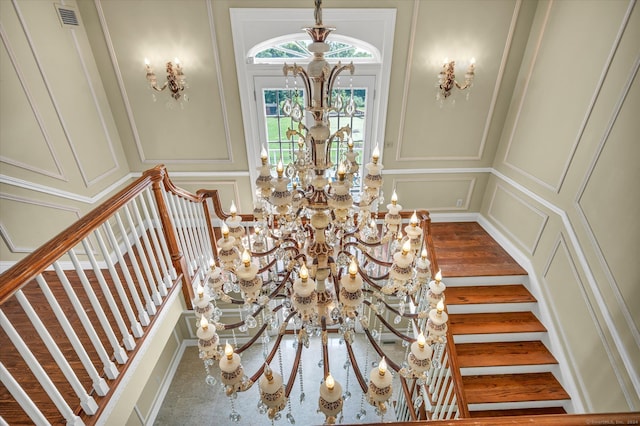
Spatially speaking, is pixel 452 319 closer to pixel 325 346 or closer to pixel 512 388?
pixel 512 388

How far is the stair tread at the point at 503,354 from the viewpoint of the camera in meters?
2.95

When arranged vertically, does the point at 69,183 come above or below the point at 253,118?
below

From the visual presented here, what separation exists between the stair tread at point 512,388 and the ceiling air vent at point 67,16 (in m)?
5.21

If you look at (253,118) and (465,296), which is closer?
(465,296)

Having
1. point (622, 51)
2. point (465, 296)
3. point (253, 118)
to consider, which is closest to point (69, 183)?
point (253, 118)

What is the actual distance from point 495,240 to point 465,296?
119 cm

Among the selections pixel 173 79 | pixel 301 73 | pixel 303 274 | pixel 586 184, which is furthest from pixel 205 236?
pixel 586 184

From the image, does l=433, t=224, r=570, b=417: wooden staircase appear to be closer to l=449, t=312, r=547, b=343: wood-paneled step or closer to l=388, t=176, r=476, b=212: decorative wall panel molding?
l=449, t=312, r=547, b=343: wood-paneled step

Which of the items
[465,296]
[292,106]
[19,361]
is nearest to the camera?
[292,106]

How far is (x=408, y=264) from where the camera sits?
4.84ft

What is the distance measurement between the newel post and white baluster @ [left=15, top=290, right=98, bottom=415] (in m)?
1.03

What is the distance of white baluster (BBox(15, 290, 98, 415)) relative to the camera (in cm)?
125

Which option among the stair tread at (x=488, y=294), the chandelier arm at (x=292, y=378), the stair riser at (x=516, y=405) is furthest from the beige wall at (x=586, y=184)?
the chandelier arm at (x=292, y=378)

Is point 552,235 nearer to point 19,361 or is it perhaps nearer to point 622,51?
point 622,51
